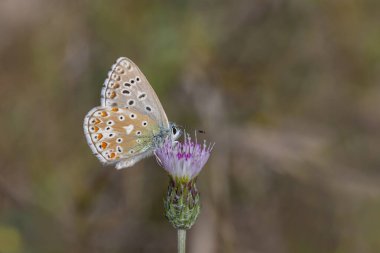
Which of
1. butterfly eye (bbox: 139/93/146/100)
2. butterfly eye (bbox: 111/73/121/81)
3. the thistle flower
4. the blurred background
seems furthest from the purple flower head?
the blurred background

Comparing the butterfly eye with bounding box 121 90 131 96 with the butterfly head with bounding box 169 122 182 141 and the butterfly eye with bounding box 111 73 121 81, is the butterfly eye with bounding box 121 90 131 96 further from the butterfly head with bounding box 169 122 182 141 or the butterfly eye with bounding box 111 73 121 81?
the butterfly head with bounding box 169 122 182 141

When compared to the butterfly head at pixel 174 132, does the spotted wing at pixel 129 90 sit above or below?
above

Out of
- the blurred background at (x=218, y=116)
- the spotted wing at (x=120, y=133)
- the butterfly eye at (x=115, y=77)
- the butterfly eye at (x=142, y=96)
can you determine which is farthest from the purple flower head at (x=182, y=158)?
the blurred background at (x=218, y=116)

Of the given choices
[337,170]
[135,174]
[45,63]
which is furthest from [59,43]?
[337,170]

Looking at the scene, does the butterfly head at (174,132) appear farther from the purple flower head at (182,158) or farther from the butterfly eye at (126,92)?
the butterfly eye at (126,92)

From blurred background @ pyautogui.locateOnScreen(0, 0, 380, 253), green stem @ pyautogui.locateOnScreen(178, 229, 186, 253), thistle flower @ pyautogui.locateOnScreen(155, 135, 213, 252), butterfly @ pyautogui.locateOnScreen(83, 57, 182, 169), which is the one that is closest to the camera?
green stem @ pyautogui.locateOnScreen(178, 229, 186, 253)

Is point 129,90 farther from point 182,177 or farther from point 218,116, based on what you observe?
point 218,116
